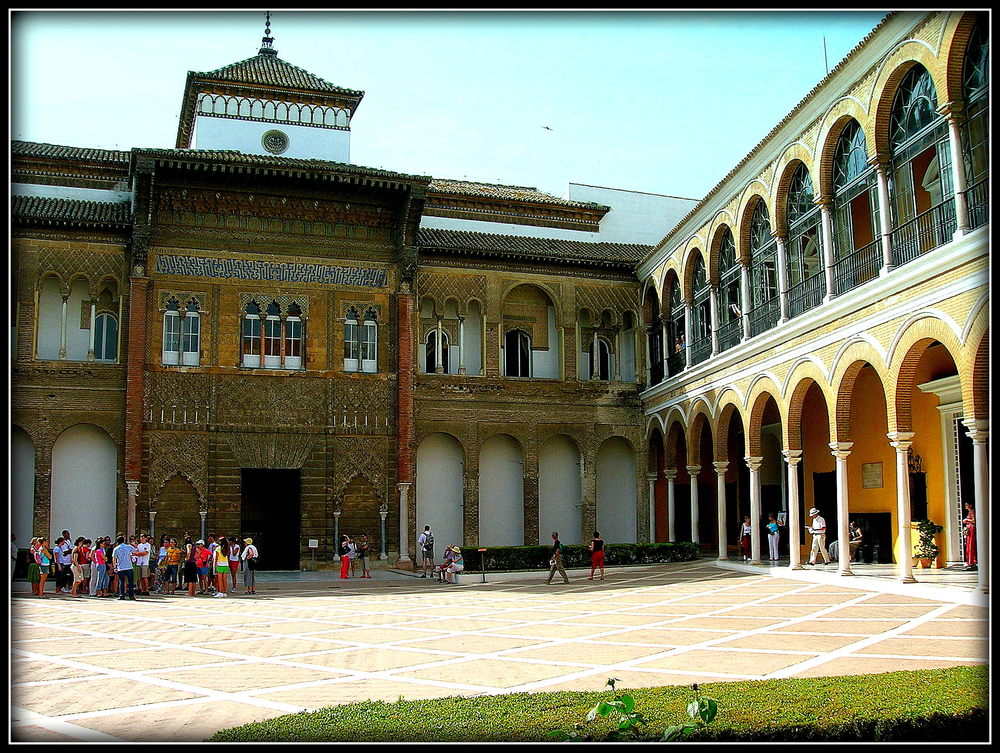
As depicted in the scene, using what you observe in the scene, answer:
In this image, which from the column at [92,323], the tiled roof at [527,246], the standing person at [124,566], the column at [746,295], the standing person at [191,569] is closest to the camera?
the standing person at [124,566]

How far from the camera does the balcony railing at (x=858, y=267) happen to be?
1739 centimetres

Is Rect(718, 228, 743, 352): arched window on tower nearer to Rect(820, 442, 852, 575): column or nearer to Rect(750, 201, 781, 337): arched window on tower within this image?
Rect(750, 201, 781, 337): arched window on tower

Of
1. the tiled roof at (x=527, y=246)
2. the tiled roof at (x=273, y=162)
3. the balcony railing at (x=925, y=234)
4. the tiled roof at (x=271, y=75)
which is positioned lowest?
the balcony railing at (x=925, y=234)

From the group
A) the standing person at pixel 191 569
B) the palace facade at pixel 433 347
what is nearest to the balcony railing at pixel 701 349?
the palace facade at pixel 433 347

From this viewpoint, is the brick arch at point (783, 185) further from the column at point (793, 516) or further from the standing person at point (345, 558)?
the standing person at point (345, 558)

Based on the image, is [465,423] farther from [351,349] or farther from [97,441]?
[97,441]

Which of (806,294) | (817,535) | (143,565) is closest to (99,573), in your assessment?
(143,565)

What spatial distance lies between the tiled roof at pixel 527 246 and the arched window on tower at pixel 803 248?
8.96 m

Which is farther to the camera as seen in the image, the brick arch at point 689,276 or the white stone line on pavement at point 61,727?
the brick arch at point 689,276

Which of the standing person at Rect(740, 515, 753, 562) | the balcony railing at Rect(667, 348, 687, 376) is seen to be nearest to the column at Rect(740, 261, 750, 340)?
the balcony railing at Rect(667, 348, 687, 376)

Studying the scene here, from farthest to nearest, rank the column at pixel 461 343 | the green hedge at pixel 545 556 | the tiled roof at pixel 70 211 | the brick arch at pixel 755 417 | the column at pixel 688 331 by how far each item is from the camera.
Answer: the column at pixel 461 343, the column at pixel 688 331, the tiled roof at pixel 70 211, the green hedge at pixel 545 556, the brick arch at pixel 755 417

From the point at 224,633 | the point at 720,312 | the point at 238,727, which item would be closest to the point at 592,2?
the point at 238,727

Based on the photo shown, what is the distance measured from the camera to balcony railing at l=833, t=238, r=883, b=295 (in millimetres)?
17391

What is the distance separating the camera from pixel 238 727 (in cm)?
695
